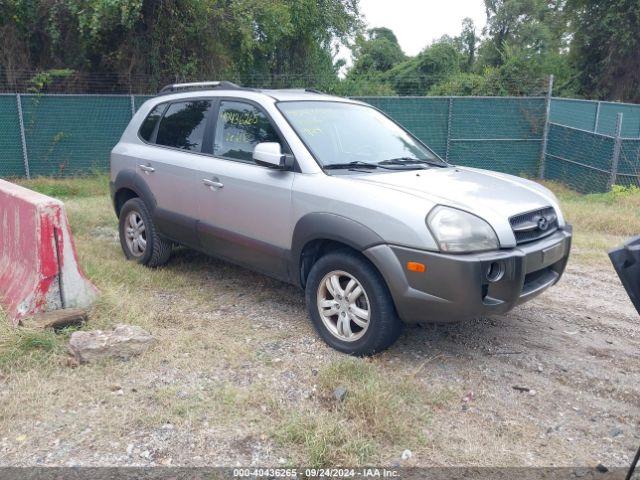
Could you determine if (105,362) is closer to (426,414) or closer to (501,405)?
(426,414)

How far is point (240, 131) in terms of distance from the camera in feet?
17.0

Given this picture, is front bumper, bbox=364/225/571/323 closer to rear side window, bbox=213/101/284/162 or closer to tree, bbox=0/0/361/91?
rear side window, bbox=213/101/284/162

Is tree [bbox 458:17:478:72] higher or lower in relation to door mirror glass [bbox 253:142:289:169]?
higher

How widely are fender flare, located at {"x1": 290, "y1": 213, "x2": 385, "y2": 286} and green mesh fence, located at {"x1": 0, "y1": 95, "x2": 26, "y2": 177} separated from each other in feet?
32.2

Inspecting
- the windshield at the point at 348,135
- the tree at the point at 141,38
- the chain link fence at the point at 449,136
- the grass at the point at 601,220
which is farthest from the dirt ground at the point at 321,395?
the tree at the point at 141,38

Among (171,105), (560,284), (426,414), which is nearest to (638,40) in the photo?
(560,284)

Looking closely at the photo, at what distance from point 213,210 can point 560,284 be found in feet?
11.4

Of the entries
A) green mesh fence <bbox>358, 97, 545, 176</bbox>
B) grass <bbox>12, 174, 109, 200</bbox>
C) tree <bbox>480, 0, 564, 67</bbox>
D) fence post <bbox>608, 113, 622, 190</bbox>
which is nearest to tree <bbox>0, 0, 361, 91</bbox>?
grass <bbox>12, 174, 109, 200</bbox>

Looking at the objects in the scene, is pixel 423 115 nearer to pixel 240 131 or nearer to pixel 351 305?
pixel 240 131

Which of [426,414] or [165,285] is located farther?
[165,285]

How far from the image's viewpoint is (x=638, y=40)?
2298 cm

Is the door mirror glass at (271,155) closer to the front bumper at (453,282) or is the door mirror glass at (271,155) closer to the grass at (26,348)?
the front bumper at (453,282)

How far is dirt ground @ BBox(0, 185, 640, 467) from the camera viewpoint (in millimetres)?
3189

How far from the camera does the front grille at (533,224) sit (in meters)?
4.03
